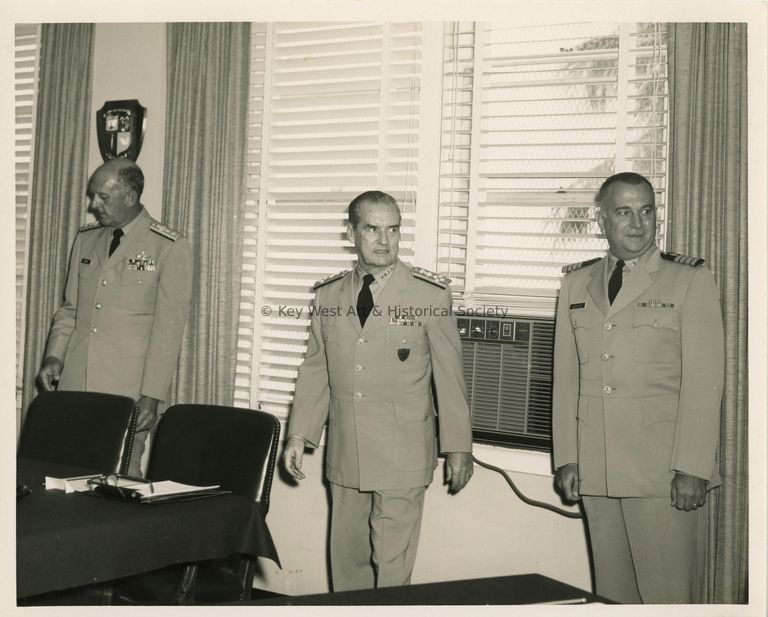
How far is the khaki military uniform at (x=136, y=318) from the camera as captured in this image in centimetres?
332

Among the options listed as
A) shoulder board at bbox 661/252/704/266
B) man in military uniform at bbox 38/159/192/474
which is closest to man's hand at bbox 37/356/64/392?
man in military uniform at bbox 38/159/192/474

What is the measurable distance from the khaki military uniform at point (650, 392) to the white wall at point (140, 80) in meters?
2.24

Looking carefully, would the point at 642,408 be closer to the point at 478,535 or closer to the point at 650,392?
the point at 650,392

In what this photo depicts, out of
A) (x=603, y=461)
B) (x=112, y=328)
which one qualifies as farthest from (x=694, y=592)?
(x=112, y=328)

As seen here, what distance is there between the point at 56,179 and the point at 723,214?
10.2ft

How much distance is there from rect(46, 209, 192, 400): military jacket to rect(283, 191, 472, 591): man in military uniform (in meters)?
0.84

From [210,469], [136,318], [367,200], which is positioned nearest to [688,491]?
[367,200]

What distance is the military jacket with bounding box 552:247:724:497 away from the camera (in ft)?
7.82

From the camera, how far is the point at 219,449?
2553 mm

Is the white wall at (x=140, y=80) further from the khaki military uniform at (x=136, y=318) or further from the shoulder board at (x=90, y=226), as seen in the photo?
the khaki military uniform at (x=136, y=318)

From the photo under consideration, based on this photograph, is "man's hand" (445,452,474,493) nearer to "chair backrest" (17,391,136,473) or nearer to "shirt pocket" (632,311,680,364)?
"shirt pocket" (632,311,680,364)

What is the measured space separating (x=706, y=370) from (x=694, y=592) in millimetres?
845

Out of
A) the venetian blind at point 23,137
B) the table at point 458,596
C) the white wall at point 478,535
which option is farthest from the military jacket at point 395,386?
the venetian blind at point 23,137

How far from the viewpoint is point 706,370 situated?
238 centimetres
